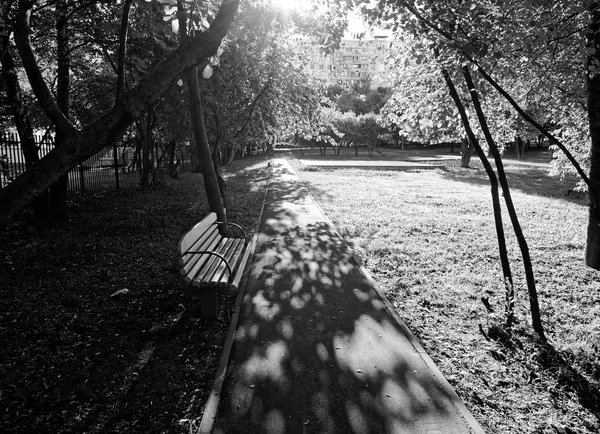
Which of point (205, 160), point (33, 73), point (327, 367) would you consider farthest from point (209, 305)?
point (205, 160)

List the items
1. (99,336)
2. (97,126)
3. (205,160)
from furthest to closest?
(205,160), (99,336), (97,126)

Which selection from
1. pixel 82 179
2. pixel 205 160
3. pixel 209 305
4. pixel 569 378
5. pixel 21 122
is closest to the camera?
pixel 569 378

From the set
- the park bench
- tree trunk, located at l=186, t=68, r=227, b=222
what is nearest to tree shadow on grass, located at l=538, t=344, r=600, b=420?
the park bench

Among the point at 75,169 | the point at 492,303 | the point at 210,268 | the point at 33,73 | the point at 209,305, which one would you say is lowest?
the point at 492,303

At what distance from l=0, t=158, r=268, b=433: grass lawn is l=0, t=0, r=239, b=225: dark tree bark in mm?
1837

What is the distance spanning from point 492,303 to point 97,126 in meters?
5.33

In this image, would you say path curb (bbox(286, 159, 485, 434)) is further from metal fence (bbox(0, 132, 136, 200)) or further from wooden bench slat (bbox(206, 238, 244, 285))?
metal fence (bbox(0, 132, 136, 200))

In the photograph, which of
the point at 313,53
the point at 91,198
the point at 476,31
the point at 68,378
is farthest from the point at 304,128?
the point at 68,378

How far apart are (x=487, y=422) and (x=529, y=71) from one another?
20.0 ft

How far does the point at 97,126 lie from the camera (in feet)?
8.88

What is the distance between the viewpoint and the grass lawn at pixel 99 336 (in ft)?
11.0

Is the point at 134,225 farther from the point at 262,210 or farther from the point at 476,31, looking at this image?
the point at 476,31

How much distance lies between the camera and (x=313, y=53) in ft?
47.9

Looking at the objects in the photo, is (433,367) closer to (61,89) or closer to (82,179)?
(61,89)
